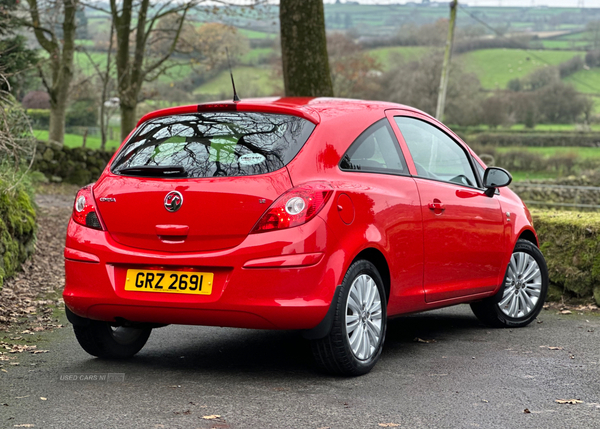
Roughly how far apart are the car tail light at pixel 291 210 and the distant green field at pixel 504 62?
332ft

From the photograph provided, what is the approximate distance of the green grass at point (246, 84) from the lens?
85688 millimetres

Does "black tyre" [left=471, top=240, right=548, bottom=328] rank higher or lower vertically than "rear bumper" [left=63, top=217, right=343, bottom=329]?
lower

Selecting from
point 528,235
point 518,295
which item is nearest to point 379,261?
point 518,295

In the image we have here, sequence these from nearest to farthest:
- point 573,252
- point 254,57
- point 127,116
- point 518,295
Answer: point 518,295 < point 573,252 < point 127,116 < point 254,57

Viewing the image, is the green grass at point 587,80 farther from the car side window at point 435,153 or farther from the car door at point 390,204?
the car door at point 390,204

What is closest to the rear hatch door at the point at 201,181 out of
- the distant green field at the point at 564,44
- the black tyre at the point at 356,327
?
the black tyre at the point at 356,327

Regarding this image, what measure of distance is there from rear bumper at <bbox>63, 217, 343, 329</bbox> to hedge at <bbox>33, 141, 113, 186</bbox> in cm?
2270

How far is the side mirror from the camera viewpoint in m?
6.84

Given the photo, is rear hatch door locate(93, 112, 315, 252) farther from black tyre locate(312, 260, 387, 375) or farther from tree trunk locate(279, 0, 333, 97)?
tree trunk locate(279, 0, 333, 97)

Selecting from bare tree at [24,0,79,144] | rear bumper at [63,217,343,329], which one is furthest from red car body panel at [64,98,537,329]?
bare tree at [24,0,79,144]

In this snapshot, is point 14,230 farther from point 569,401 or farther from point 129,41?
point 129,41

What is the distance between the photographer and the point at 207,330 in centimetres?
707

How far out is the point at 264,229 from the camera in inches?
191

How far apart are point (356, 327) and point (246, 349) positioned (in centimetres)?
130
